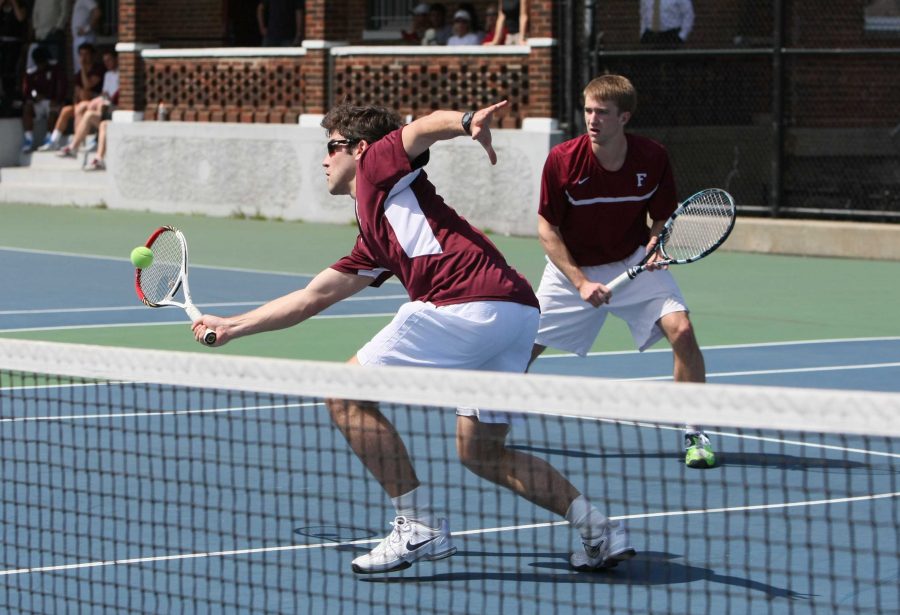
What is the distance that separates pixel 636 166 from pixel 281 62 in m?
15.3

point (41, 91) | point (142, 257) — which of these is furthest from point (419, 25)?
point (142, 257)

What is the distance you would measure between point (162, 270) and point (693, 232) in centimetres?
237

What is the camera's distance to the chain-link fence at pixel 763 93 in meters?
18.6

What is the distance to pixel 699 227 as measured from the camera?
829 centimetres

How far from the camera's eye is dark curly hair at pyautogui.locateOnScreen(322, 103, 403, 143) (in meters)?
6.38

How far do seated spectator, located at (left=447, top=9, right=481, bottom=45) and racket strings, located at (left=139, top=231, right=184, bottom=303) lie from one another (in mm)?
15167

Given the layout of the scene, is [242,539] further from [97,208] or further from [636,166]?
[97,208]

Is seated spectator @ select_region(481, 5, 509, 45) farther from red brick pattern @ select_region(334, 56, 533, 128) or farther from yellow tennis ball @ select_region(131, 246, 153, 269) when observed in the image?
yellow tennis ball @ select_region(131, 246, 153, 269)

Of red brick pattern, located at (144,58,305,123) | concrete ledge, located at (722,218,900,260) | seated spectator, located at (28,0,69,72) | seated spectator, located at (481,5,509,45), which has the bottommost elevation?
concrete ledge, located at (722,218,900,260)

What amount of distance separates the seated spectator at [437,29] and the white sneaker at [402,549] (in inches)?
698

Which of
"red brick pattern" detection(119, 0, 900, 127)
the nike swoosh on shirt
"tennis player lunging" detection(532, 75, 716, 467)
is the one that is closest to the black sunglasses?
the nike swoosh on shirt

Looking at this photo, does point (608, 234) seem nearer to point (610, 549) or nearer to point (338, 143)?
point (338, 143)

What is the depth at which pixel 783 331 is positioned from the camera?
1286 cm

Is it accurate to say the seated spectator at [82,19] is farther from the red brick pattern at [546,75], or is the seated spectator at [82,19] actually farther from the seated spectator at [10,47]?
the red brick pattern at [546,75]
